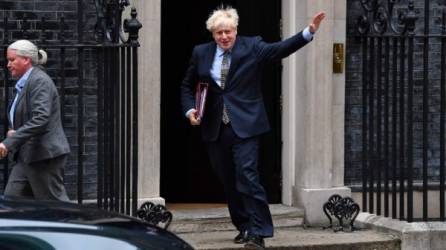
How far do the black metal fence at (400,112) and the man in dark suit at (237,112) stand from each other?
146 centimetres

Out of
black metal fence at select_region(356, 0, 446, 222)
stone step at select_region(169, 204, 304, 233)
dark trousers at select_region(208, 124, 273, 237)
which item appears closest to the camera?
dark trousers at select_region(208, 124, 273, 237)

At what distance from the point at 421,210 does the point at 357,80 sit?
1333 millimetres

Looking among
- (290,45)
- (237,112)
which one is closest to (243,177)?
(237,112)

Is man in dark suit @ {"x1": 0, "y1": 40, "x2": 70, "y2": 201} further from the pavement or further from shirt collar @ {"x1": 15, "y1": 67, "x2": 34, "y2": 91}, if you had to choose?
the pavement

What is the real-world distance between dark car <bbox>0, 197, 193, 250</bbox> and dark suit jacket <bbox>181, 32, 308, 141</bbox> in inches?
147

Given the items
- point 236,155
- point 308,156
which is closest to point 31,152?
point 236,155

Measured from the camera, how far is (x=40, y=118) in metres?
8.25

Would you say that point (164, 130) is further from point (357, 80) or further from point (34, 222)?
point (34, 222)

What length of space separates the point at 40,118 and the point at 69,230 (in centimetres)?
358

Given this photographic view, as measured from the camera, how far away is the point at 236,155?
29.7 ft

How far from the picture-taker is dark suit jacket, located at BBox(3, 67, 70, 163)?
830 centimetres

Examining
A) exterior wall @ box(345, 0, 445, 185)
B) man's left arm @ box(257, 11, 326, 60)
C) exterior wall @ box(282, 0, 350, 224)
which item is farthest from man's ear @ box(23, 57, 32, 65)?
exterior wall @ box(345, 0, 445, 185)

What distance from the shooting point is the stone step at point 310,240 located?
959 cm

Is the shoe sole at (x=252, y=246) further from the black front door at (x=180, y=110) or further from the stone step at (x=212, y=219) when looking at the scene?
the black front door at (x=180, y=110)
